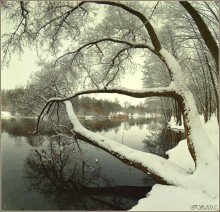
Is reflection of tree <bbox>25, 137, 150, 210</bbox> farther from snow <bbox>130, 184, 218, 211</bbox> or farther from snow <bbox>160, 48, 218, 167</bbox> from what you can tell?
snow <bbox>160, 48, 218, 167</bbox>

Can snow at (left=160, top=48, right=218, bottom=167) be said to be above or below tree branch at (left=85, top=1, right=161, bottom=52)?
below

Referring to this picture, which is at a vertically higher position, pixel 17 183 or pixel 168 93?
pixel 168 93

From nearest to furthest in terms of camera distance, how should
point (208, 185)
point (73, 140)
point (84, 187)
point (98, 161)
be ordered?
point (208, 185)
point (84, 187)
point (73, 140)
point (98, 161)

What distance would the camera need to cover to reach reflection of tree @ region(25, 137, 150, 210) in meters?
8.13

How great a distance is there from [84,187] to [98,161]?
3.15 m

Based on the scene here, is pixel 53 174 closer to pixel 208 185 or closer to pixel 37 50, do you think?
pixel 37 50

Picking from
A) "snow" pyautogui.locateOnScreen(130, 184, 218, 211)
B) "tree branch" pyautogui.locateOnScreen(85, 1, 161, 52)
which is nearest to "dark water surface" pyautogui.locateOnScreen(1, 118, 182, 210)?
"snow" pyautogui.locateOnScreen(130, 184, 218, 211)

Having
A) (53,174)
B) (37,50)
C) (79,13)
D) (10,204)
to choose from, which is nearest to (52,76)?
(37,50)

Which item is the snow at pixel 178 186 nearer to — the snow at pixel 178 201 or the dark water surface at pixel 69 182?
the snow at pixel 178 201

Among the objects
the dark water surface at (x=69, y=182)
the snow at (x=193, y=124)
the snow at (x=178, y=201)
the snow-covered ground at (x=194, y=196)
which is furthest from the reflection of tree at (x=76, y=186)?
the snow at (x=193, y=124)

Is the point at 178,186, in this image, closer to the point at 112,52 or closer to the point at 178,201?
the point at 178,201

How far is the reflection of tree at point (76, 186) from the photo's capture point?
8.13m

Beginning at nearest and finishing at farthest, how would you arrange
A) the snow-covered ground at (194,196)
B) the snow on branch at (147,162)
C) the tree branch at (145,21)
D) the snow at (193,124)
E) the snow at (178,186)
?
the snow-covered ground at (194,196), the snow at (178,186), the snow at (193,124), the snow on branch at (147,162), the tree branch at (145,21)

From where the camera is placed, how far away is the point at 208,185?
6020mm
